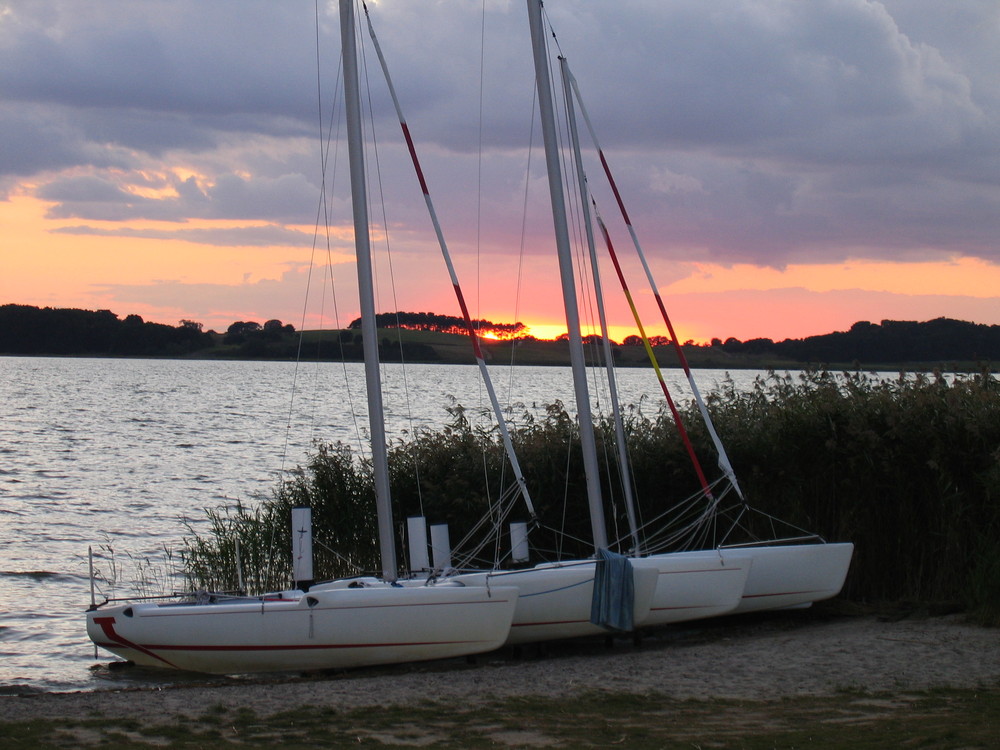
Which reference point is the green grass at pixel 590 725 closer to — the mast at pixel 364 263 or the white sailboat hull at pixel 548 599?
the white sailboat hull at pixel 548 599

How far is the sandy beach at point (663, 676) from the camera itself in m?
11.2

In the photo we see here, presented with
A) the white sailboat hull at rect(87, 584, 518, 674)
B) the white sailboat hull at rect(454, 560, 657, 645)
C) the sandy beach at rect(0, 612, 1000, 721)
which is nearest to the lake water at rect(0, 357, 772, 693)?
the white sailboat hull at rect(87, 584, 518, 674)

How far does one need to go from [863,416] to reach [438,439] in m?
7.06

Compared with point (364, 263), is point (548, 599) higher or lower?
lower

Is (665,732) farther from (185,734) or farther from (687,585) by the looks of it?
(687,585)

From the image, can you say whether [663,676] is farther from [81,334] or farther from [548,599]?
[81,334]

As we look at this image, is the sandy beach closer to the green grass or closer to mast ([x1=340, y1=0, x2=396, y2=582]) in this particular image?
the green grass

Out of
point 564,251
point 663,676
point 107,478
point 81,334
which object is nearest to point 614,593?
point 663,676

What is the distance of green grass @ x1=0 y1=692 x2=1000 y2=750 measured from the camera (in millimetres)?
8898

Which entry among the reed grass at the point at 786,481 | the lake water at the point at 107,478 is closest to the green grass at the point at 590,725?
the reed grass at the point at 786,481

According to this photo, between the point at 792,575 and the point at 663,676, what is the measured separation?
387 centimetres

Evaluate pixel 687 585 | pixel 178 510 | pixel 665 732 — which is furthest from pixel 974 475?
pixel 178 510

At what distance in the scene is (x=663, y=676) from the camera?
40.1 ft

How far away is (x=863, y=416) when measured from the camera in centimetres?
1612
